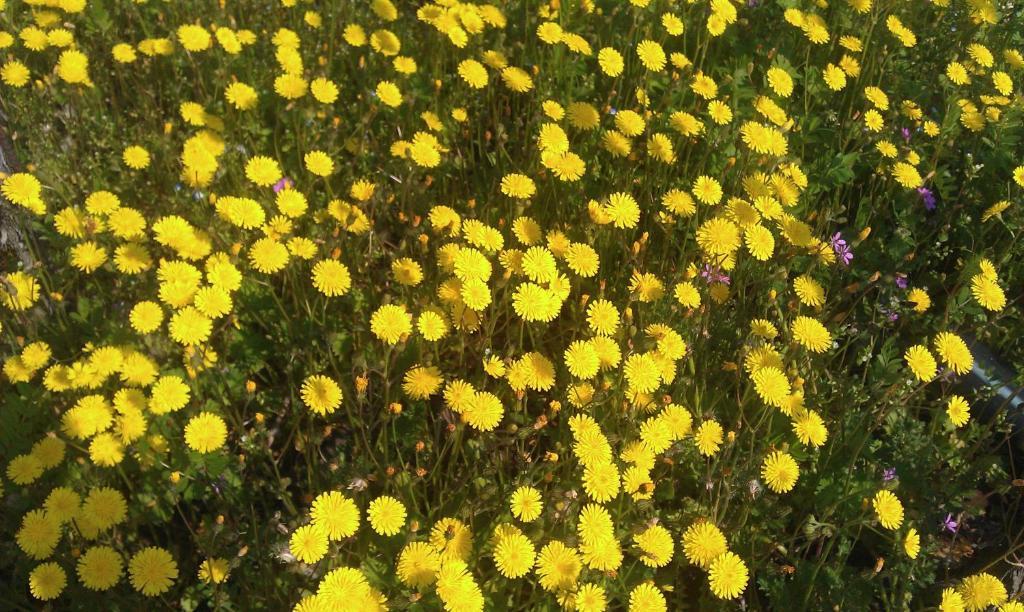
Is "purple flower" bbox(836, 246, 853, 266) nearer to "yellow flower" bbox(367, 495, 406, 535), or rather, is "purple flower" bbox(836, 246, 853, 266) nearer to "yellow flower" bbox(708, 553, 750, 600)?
"yellow flower" bbox(708, 553, 750, 600)

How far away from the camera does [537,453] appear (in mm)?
2418

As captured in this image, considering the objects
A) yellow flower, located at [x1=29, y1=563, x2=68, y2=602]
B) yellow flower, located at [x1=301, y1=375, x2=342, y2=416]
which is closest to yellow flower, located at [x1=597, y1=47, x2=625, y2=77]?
yellow flower, located at [x1=301, y1=375, x2=342, y2=416]

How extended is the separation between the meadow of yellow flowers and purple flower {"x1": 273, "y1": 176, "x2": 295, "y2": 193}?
23 millimetres

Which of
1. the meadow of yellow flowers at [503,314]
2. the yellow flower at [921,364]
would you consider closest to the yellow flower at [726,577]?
the meadow of yellow flowers at [503,314]

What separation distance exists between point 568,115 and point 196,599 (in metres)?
2.10

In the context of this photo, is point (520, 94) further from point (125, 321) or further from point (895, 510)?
point (895, 510)

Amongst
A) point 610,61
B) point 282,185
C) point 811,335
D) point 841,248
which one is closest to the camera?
point 811,335

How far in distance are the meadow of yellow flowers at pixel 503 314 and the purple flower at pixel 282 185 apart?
2 centimetres

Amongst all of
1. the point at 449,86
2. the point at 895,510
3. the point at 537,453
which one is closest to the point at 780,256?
the point at 895,510

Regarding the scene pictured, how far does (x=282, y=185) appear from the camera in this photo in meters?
2.84

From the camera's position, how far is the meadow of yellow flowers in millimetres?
2020

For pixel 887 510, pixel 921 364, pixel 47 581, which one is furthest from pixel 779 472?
pixel 47 581

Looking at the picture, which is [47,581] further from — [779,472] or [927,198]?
Result: [927,198]

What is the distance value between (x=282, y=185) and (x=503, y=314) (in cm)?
98
